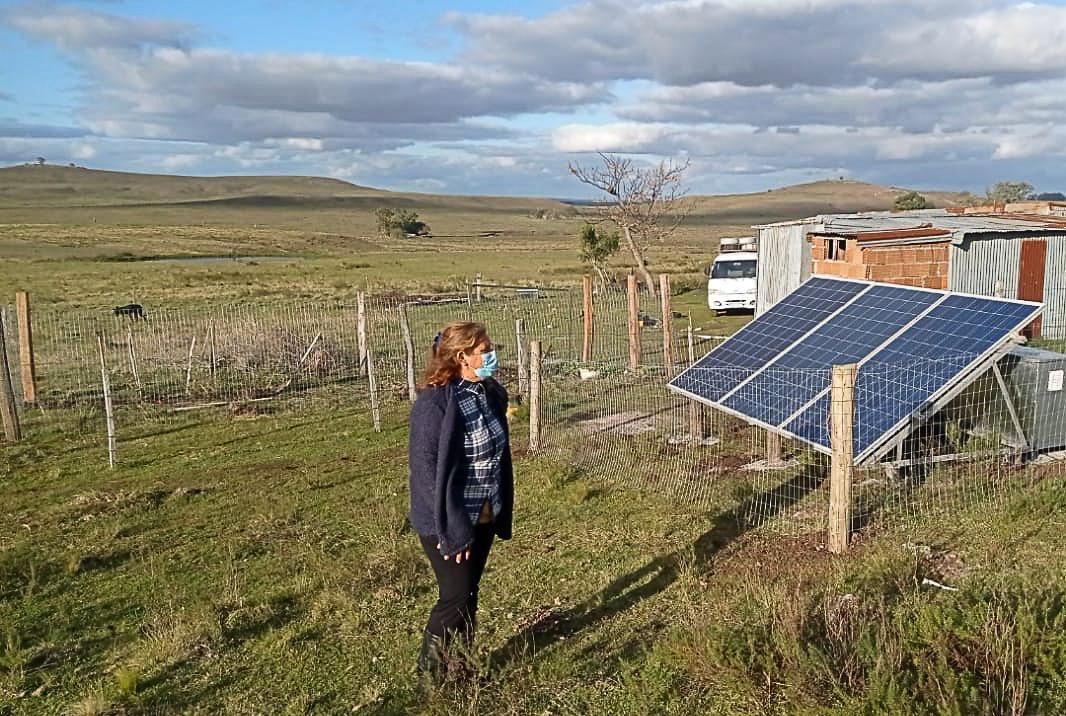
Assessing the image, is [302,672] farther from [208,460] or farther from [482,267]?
[482,267]

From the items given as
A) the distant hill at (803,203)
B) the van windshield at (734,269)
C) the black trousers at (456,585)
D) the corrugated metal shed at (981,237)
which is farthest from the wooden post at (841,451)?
the distant hill at (803,203)

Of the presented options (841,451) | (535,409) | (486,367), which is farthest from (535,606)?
(535,409)

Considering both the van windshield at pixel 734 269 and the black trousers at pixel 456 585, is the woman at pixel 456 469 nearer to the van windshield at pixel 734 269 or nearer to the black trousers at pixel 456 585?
the black trousers at pixel 456 585

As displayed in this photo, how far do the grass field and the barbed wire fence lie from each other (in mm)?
345

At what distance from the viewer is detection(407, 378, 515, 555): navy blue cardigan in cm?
410

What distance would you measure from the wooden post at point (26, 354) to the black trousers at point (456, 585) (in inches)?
454

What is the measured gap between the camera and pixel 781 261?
22.8 metres

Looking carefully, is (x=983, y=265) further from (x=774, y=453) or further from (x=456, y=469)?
→ (x=456, y=469)

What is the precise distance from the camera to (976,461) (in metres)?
7.95

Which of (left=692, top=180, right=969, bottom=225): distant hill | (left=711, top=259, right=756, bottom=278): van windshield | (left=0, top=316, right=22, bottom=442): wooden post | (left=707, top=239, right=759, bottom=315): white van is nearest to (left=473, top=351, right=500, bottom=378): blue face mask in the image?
(left=0, top=316, right=22, bottom=442): wooden post

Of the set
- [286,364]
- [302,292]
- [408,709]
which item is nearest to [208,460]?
[286,364]

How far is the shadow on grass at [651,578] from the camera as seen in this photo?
5.23 metres

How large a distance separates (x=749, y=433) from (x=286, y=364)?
910cm

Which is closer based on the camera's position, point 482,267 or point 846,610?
point 846,610
